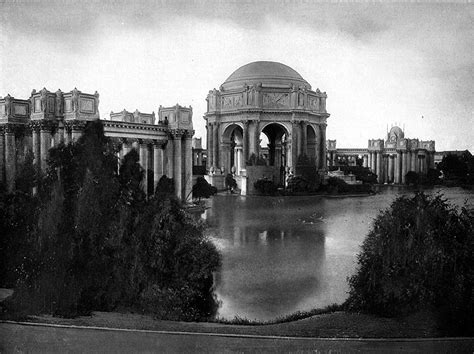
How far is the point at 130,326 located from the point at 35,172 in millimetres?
4059

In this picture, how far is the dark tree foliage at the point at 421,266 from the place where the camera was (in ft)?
21.2

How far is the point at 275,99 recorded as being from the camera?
29.8 m

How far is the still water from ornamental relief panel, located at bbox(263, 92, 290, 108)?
16.3 meters

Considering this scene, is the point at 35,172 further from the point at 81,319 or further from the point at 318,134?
the point at 318,134

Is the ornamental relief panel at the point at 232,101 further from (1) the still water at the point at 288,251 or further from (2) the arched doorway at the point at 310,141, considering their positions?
(1) the still water at the point at 288,251

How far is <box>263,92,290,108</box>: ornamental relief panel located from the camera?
29750mm

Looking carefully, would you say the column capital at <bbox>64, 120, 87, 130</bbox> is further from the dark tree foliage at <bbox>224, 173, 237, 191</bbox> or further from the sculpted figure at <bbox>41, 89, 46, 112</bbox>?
the dark tree foliage at <bbox>224, 173, 237, 191</bbox>

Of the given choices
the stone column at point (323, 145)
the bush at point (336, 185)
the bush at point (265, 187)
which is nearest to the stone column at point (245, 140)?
the stone column at point (323, 145)

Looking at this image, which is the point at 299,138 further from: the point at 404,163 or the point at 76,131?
the point at 76,131

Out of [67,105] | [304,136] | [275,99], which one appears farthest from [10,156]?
[304,136]


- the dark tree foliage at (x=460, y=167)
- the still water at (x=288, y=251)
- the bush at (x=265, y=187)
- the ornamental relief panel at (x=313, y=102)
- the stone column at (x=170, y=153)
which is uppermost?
the ornamental relief panel at (x=313, y=102)

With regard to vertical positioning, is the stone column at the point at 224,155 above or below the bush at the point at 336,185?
above

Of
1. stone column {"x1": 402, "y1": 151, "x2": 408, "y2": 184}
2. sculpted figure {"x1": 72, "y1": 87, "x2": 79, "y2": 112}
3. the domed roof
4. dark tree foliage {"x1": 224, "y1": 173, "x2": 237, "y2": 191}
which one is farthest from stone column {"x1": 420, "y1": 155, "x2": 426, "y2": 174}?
the domed roof

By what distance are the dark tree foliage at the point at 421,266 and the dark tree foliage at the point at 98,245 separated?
8.85 feet
